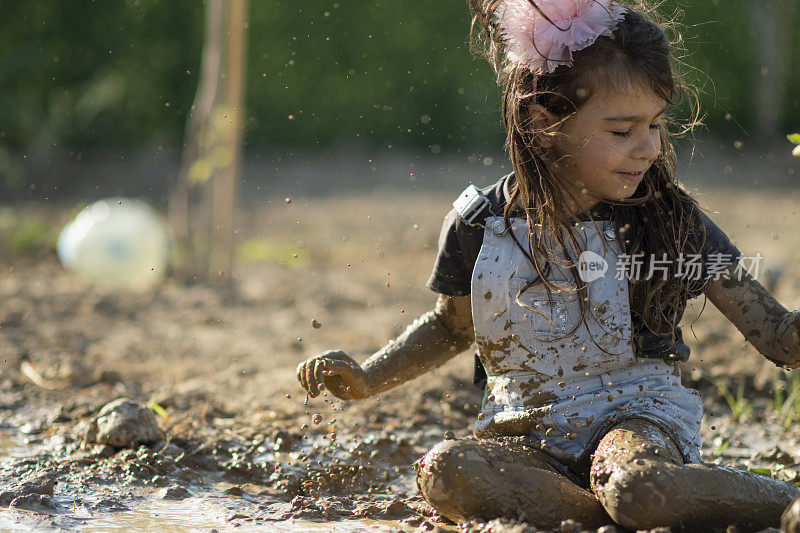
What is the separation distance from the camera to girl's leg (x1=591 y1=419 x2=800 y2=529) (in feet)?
6.35

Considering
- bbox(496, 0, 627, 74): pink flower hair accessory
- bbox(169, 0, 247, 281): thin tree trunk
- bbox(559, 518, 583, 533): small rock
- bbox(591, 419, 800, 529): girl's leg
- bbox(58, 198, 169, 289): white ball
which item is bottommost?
bbox(559, 518, 583, 533): small rock

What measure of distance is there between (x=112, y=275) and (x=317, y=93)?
6.01 meters

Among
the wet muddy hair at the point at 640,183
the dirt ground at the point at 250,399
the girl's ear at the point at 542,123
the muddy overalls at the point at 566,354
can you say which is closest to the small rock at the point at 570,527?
the dirt ground at the point at 250,399

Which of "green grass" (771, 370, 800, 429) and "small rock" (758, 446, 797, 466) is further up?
"green grass" (771, 370, 800, 429)

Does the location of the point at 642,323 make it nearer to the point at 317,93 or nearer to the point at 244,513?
the point at 244,513

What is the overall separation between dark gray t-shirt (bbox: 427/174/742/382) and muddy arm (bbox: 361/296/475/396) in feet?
0.23

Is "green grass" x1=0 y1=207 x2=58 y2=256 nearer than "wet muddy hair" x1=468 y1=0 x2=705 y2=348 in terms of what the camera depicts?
No

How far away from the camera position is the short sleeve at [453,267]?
250 cm

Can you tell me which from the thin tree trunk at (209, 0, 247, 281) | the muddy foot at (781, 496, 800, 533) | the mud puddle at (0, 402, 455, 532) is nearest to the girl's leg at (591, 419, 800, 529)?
the muddy foot at (781, 496, 800, 533)

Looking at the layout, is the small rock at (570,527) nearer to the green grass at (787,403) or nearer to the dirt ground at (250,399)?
the dirt ground at (250,399)


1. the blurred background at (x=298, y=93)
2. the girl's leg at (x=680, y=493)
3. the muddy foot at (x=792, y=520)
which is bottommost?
the muddy foot at (x=792, y=520)

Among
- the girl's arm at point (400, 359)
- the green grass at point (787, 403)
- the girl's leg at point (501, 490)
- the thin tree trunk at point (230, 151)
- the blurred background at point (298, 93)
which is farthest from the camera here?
the blurred background at point (298, 93)

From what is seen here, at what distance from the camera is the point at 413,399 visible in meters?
3.46

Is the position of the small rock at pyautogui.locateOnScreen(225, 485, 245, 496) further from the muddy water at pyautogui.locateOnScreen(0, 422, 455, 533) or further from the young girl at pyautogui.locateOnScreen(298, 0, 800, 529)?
the young girl at pyautogui.locateOnScreen(298, 0, 800, 529)
